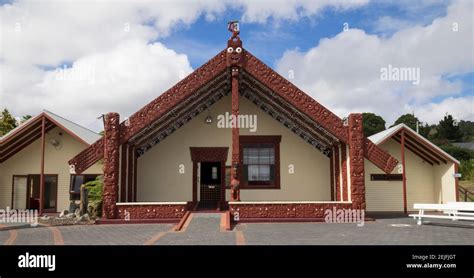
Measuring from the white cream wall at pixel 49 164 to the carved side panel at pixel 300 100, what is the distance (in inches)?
353

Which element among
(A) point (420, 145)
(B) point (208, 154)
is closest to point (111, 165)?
(B) point (208, 154)

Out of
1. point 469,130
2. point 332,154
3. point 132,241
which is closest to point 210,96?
point 332,154

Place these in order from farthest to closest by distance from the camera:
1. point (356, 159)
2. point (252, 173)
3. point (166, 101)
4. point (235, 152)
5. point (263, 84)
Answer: point (252, 173)
point (263, 84)
point (166, 101)
point (356, 159)
point (235, 152)

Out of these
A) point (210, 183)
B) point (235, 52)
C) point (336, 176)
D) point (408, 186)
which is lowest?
point (408, 186)

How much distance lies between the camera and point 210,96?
15797 millimetres

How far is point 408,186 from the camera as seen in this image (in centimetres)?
1798

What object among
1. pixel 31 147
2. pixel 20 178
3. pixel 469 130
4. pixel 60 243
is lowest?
pixel 60 243

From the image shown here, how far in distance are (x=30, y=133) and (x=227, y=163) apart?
8745 mm

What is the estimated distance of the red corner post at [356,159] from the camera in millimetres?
13188

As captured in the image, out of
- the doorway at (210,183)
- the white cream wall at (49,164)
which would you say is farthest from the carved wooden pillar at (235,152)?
the white cream wall at (49,164)

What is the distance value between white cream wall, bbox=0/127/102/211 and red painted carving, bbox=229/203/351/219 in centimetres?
832

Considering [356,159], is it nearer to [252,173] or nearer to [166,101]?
[252,173]
